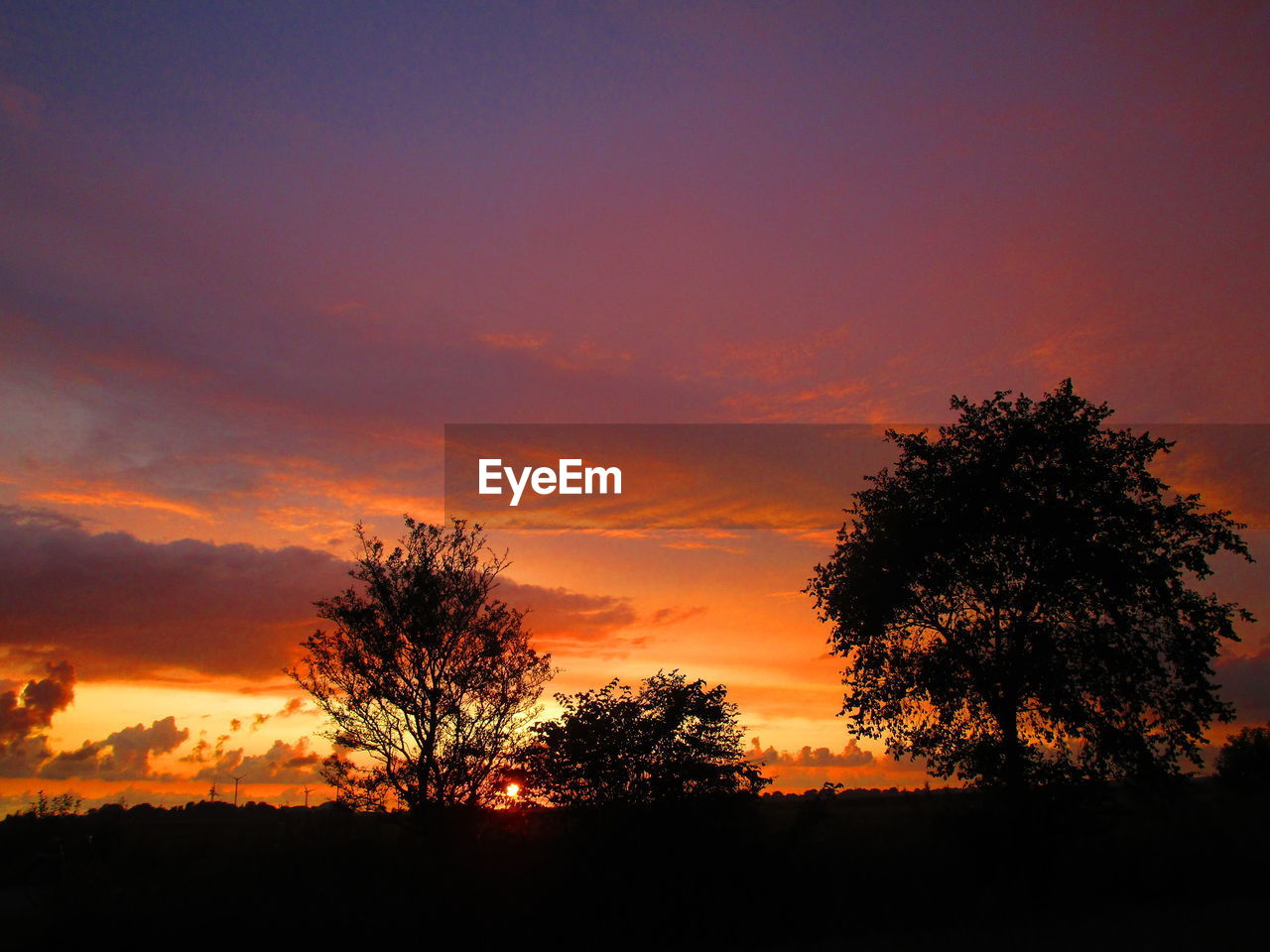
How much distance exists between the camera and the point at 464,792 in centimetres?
2477

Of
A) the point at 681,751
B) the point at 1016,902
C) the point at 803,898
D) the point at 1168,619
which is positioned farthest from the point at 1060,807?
the point at 681,751

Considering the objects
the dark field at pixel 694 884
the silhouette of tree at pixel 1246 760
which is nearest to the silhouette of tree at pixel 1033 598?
the dark field at pixel 694 884

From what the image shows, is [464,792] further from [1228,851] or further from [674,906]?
[1228,851]

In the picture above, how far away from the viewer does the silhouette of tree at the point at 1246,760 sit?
60.8 metres

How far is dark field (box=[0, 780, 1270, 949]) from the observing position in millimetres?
18656

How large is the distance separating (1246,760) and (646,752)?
214 feet

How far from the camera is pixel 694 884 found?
19.8 meters

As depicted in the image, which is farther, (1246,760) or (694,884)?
(1246,760)

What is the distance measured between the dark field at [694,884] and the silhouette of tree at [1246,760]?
147 feet

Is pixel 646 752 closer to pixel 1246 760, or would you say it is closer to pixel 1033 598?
pixel 1033 598

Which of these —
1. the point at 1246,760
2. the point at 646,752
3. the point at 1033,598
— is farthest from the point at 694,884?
the point at 1246,760

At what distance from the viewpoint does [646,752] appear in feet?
67.7

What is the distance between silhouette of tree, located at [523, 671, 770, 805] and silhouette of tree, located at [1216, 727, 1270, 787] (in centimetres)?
6044

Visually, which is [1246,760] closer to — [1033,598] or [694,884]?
[1033,598]
